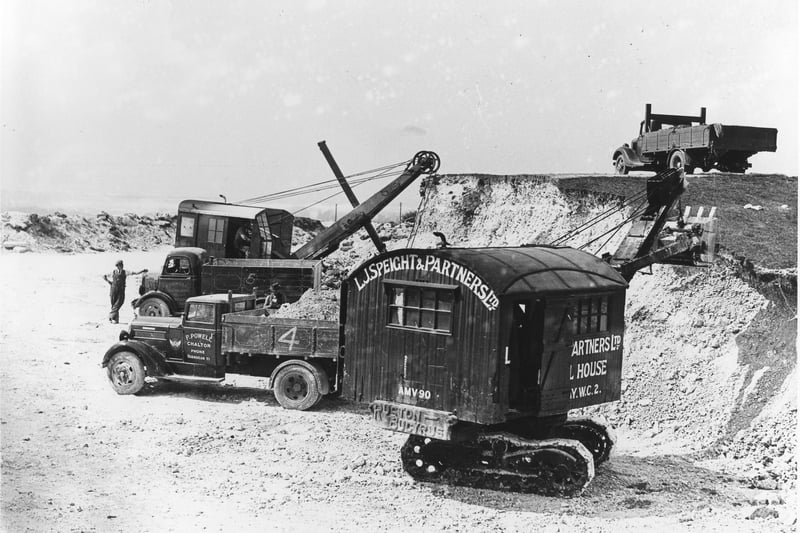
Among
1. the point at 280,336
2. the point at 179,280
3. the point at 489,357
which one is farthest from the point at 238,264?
the point at 489,357

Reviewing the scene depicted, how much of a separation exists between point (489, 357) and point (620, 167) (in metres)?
16.2

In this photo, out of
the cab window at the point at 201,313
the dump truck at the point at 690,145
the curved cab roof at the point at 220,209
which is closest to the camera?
the cab window at the point at 201,313

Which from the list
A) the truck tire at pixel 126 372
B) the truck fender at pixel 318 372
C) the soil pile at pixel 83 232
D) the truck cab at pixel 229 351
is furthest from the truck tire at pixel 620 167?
the soil pile at pixel 83 232

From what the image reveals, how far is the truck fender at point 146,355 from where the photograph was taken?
1681 cm

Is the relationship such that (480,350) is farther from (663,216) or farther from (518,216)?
(518,216)

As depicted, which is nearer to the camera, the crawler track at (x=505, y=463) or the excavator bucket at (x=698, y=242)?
the crawler track at (x=505, y=463)

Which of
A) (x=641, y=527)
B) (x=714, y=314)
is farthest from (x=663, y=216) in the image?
(x=641, y=527)

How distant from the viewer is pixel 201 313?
17.0m

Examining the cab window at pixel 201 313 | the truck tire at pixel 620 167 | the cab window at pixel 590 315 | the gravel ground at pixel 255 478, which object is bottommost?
the gravel ground at pixel 255 478

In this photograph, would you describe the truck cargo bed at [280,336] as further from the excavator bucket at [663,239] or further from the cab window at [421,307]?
the excavator bucket at [663,239]

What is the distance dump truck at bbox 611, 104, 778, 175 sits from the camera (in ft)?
71.3

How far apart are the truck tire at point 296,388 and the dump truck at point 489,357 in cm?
248

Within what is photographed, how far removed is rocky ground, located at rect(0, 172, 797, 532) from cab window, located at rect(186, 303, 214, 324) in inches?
59.6

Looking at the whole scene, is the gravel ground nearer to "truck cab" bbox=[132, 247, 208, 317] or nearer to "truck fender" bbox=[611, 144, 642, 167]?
"truck cab" bbox=[132, 247, 208, 317]
